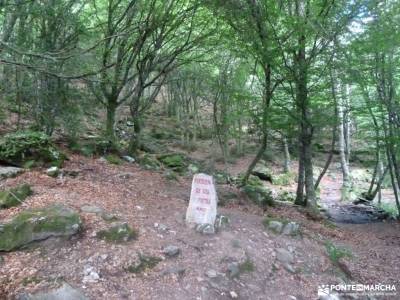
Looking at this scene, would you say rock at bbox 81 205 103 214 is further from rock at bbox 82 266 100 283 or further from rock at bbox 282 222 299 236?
rock at bbox 282 222 299 236

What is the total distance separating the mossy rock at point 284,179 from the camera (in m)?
15.8

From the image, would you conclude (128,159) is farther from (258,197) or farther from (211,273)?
(211,273)

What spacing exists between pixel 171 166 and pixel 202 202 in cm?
637

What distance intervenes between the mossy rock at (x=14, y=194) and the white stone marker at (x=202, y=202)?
236 cm

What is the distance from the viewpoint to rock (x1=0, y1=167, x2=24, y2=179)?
20.0 feet

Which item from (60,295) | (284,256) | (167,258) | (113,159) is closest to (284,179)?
(113,159)

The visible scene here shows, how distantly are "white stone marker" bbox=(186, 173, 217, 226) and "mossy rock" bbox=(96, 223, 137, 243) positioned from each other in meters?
0.98

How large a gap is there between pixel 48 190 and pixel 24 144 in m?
1.81

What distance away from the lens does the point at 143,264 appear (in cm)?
423

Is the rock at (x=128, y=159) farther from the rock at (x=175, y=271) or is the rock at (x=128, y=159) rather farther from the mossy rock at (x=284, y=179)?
the mossy rock at (x=284, y=179)

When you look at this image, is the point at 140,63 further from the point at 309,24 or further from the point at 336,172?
the point at 336,172

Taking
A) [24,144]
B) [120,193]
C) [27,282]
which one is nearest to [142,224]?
[120,193]

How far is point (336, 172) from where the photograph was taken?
64.3 ft

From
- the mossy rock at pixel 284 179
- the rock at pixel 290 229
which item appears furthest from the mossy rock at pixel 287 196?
the rock at pixel 290 229
